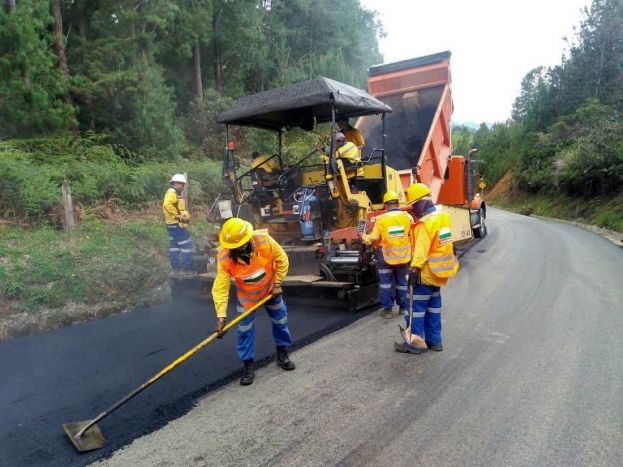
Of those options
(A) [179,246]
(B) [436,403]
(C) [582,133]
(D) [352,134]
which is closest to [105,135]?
(A) [179,246]

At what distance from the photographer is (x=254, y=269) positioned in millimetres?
3518

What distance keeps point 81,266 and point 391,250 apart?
4134mm

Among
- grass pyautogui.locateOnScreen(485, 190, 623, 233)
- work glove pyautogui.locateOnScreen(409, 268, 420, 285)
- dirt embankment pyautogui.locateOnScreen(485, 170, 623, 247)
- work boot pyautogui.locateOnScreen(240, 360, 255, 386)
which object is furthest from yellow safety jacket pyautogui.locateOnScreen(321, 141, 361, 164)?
grass pyautogui.locateOnScreen(485, 190, 623, 233)

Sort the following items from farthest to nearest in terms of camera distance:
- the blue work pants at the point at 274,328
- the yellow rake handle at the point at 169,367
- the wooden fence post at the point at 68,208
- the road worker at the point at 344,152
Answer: the wooden fence post at the point at 68,208
the road worker at the point at 344,152
the blue work pants at the point at 274,328
the yellow rake handle at the point at 169,367

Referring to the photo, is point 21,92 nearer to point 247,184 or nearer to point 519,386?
point 247,184

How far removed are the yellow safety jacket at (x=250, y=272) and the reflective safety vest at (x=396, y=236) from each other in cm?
170

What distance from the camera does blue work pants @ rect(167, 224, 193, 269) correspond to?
652cm

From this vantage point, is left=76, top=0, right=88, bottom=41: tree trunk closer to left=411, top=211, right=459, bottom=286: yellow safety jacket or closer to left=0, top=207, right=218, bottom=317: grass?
left=0, top=207, right=218, bottom=317: grass

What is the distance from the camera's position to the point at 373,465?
95.9 inches

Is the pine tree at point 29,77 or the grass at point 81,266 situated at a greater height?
the pine tree at point 29,77

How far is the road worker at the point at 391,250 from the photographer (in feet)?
16.2

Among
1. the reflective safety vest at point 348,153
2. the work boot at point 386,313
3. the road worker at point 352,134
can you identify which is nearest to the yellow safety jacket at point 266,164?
the road worker at point 352,134

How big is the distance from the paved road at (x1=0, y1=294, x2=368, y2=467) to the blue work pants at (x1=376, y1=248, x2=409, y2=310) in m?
0.46

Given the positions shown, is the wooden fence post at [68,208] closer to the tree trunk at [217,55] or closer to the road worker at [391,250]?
the road worker at [391,250]
